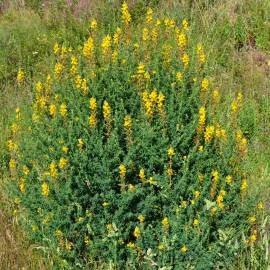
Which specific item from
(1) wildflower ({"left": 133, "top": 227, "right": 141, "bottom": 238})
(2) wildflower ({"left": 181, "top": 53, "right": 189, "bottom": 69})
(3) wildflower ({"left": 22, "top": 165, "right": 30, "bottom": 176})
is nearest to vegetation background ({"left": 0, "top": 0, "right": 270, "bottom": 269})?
(3) wildflower ({"left": 22, "top": 165, "right": 30, "bottom": 176})

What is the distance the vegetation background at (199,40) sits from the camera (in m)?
4.78

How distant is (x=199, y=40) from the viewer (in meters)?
5.65

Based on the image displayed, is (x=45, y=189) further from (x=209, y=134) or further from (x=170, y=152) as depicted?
(x=209, y=134)

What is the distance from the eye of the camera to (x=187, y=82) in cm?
404

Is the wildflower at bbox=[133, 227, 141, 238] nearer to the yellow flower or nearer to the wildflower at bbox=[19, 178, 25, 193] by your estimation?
the yellow flower

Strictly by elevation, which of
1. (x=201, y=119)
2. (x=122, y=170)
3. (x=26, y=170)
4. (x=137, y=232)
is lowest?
(x=137, y=232)

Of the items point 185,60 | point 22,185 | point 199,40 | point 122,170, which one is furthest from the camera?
point 199,40

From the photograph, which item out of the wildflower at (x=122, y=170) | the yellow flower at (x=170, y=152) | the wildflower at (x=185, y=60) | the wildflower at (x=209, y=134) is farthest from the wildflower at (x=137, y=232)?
the wildflower at (x=185, y=60)

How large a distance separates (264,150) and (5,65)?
3045mm

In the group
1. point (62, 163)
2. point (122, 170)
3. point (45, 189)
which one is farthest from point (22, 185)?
point (122, 170)

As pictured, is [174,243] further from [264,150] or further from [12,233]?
[264,150]

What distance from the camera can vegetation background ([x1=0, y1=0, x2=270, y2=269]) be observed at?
15.7 ft

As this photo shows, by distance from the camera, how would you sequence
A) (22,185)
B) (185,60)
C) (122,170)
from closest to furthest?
1. (122,170)
2. (22,185)
3. (185,60)

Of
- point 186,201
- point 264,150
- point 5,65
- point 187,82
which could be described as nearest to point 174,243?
point 186,201
